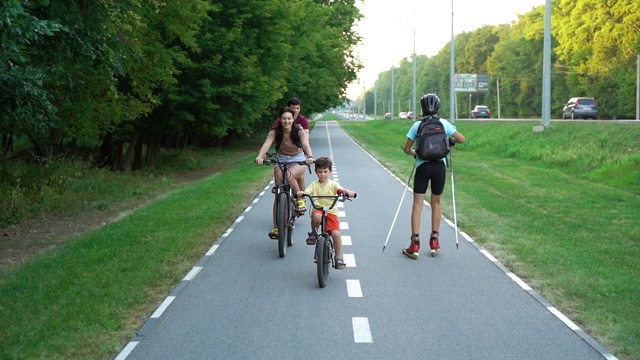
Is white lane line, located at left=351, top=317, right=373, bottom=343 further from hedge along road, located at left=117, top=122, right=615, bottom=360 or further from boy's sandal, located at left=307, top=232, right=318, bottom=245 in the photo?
boy's sandal, located at left=307, top=232, right=318, bottom=245

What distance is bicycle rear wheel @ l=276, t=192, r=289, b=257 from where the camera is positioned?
10.4 metres

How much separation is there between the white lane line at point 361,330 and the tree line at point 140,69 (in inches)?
158

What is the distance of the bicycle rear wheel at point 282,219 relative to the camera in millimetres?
10406

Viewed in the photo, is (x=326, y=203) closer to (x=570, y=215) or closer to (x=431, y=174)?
(x=431, y=174)

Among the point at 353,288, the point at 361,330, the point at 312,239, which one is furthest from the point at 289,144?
the point at 361,330

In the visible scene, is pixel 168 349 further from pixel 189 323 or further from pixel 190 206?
pixel 190 206

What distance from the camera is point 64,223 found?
1575cm

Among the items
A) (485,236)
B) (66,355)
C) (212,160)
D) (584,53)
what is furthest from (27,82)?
(584,53)

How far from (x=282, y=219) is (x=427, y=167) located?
194 centimetres

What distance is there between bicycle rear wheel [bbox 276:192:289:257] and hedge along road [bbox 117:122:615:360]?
0.58 feet

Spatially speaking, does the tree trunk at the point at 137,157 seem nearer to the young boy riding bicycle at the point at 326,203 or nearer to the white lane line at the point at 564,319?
the young boy riding bicycle at the point at 326,203

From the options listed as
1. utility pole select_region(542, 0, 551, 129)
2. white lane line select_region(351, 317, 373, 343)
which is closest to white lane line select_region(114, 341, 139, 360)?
white lane line select_region(351, 317, 373, 343)

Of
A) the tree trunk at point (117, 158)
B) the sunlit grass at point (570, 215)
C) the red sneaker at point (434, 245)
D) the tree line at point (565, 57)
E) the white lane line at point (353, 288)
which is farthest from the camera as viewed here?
the tree line at point (565, 57)

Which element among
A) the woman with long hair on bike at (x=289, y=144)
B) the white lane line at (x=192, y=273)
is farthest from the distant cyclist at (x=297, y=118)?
the white lane line at (x=192, y=273)
